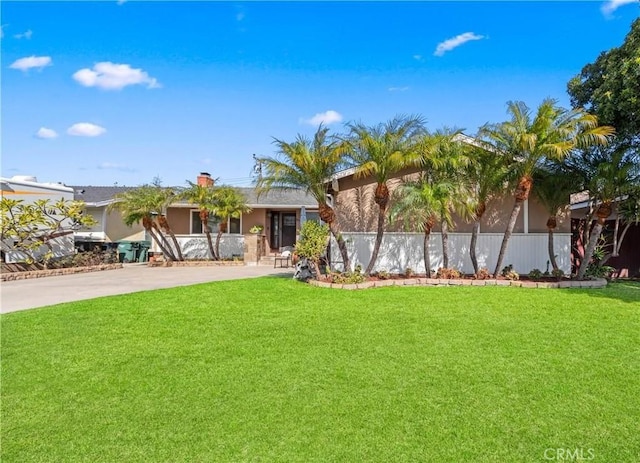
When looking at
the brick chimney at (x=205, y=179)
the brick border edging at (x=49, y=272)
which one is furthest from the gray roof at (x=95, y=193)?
the brick border edging at (x=49, y=272)

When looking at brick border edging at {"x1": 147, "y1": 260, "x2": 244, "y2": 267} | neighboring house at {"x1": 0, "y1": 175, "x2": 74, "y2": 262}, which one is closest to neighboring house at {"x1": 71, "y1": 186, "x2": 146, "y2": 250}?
neighboring house at {"x1": 0, "y1": 175, "x2": 74, "y2": 262}

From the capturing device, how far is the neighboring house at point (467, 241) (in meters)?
13.5

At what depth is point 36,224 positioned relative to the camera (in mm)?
15555

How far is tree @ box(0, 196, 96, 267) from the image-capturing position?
14.7m

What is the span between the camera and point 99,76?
653 inches

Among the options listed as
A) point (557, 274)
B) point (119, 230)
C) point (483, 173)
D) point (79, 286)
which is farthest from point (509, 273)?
point (119, 230)

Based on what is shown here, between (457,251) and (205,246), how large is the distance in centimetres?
1342

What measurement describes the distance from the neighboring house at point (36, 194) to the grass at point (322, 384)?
9669 millimetres

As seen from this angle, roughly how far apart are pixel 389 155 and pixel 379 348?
659 centimetres

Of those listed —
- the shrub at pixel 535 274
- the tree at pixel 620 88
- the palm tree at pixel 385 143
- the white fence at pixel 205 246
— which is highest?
the tree at pixel 620 88

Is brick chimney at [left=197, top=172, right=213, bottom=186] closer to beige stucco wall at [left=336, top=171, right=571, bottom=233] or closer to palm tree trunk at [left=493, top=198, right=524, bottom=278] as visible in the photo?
beige stucco wall at [left=336, top=171, right=571, bottom=233]

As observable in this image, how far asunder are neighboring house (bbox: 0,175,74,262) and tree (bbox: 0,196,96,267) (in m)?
0.19

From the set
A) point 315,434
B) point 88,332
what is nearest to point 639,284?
point 315,434

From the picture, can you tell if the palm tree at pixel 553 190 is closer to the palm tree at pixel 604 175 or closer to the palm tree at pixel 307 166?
the palm tree at pixel 604 175
